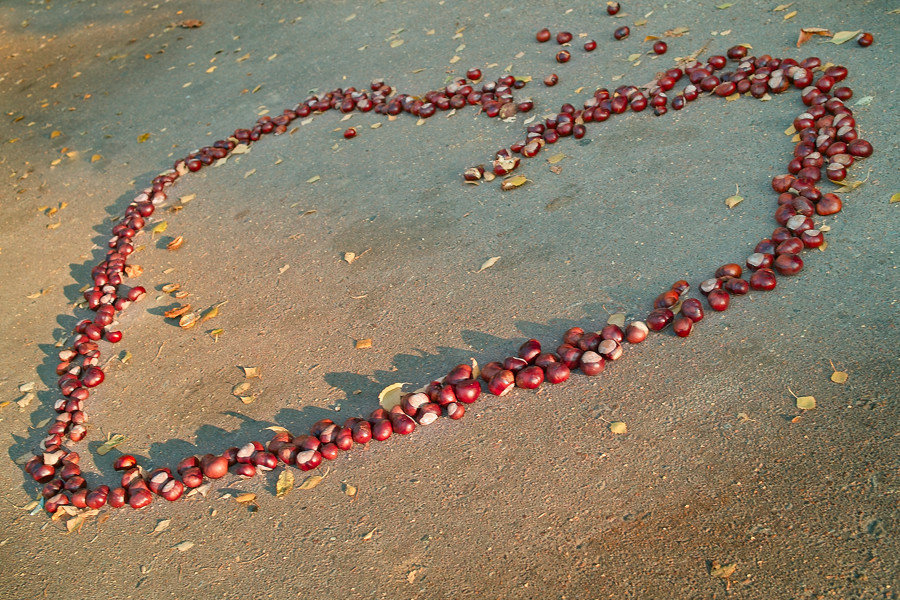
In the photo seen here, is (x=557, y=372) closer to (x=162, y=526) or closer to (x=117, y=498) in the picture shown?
(x=162, y=526)

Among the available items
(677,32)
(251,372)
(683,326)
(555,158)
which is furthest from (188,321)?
(677,32)

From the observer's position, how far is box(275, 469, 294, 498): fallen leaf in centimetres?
299

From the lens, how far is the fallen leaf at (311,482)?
299 centimetres

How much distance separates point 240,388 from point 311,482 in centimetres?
85

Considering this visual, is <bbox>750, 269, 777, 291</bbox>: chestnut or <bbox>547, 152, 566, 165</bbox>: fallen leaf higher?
<bbox>547, 152, 566, 165</bbox>: fallen leaf

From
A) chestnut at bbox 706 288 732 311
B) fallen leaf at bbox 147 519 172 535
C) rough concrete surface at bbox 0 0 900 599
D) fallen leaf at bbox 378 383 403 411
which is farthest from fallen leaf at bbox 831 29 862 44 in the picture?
fallen leaf at bbox 147 519 172 535

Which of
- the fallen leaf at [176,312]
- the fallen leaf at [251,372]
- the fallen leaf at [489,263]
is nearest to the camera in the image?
the fallen leaf at [251,372]

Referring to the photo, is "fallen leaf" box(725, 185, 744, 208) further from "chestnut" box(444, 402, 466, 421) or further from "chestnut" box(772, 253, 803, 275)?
"chestnut" box(444, 402, 466, 421)

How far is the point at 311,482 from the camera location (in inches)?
118

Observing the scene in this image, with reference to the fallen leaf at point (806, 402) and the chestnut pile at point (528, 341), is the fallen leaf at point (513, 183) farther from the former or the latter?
the fallen leaf at point (806, 402)

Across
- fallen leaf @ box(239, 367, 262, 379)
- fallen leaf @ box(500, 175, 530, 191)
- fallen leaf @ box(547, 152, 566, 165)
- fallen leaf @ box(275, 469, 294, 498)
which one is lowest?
fallen leaf @ box(275, 469, 294, 498)

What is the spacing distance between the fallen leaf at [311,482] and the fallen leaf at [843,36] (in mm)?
4730

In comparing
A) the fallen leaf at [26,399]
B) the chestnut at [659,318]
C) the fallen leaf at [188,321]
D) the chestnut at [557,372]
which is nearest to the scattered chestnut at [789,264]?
the chestnut at [659,318]

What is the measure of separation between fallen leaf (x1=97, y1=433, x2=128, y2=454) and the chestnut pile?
13 centimetres
